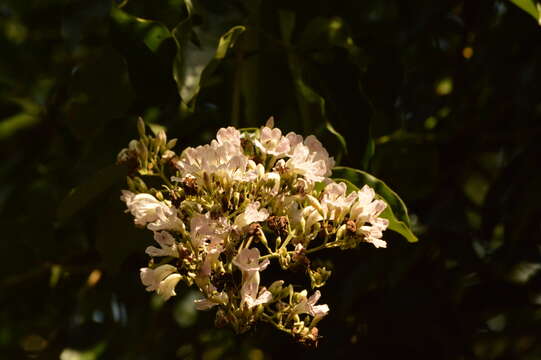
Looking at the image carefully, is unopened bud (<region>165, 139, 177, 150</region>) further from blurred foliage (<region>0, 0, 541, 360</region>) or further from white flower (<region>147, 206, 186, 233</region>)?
white flower (<region>147, 206, 186, 233</region>)

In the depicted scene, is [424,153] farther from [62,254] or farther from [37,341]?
[37,341]

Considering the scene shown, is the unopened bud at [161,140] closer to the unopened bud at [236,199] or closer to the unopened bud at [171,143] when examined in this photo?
the unopened bud at [171,143]

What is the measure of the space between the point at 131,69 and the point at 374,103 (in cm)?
41

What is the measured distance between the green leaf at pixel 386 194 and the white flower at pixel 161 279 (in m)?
0.25

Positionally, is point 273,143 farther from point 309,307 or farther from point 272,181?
point 309,307

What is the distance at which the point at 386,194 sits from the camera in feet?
3.51

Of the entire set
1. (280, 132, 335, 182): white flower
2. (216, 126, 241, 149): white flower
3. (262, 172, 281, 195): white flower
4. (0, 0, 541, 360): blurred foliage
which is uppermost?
(216, 126, 241, 149): white flower

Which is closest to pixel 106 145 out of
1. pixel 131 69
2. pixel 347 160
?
pixel 131 69

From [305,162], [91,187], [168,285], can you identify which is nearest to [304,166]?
[305,162]

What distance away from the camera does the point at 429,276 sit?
4.91 feet

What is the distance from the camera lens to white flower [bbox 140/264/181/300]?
0.98 m

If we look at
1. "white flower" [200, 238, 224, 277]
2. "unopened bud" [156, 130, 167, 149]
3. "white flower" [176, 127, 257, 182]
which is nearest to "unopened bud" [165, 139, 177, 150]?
"unopened bud" [156, 130, 167, 149]

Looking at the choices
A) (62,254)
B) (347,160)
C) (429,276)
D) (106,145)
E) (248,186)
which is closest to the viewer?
(248,186)

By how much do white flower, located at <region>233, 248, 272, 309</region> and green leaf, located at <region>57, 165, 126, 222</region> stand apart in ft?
0.98
